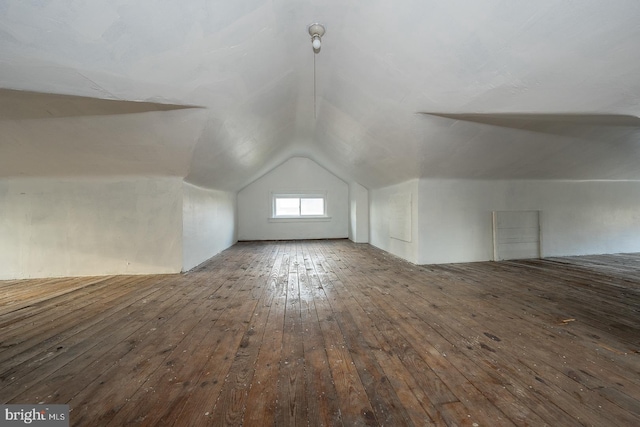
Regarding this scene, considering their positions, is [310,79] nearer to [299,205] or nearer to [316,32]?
[316,32]

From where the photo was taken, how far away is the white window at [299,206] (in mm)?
8484

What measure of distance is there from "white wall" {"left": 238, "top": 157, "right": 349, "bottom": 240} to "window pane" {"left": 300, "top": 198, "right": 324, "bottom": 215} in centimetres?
29

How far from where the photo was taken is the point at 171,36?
172 centimetres

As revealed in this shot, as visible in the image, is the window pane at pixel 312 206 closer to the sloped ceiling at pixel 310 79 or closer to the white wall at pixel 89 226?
the sloped ceiling at pixel 310 79

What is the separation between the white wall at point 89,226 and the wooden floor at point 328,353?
0.63 m

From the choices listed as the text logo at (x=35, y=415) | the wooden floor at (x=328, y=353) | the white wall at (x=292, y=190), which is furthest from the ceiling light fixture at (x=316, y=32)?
the white wall at (x=292, y=190)

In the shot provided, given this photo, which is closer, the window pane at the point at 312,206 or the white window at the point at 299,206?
the white window at the point at 299,206

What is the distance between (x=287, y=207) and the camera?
8570 millimetres

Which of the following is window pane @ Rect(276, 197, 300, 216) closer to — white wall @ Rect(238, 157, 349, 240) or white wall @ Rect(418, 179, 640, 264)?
white wall @ Rect(238, 157, 349, 240)

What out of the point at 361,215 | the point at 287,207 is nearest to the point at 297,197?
the point at 287,207

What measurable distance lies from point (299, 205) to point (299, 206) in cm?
3

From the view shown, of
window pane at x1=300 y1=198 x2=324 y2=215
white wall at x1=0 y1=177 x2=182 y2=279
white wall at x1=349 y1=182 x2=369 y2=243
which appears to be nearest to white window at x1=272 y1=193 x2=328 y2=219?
window pane at x1=300 y1=198 x2=324 y2=215

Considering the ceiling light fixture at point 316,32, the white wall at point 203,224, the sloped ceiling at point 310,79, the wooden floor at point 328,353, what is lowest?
the wooden floor at point 328,353

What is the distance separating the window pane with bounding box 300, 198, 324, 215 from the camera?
8.62m
